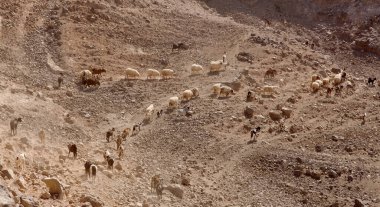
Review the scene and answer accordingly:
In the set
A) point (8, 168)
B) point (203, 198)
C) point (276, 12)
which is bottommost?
point (203, 198)

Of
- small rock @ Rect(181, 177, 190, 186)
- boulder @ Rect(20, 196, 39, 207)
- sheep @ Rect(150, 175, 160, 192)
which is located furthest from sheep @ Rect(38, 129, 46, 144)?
boulder @ Rect(20, 196, 39, 207)

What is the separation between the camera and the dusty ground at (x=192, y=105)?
720 inches

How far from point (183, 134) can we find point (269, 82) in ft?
22.2

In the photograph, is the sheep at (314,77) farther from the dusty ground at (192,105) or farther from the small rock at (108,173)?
the small rock at (108,173)

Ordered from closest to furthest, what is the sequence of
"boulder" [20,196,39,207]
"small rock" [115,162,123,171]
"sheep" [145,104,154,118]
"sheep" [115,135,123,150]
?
"boulder" [20,196,39,207]
"small rock" [115,162,123,171]
"sheep" [115,135,123,150]
"sheep" [145,104,154,118]

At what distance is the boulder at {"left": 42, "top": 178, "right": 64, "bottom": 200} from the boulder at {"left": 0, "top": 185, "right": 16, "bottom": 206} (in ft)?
8.25

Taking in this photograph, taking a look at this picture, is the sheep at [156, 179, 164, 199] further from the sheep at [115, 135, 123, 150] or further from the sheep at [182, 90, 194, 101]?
the sheep at [182, 90, 194, 101]

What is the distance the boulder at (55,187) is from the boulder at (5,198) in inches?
99.0

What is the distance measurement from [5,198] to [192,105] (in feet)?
40.5

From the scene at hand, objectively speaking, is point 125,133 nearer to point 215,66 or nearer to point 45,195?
point 45,195

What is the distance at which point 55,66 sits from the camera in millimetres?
25141

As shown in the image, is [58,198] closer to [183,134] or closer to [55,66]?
[183,134]

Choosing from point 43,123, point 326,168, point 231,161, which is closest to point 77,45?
point 43,123

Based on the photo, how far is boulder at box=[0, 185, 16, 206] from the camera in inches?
450
